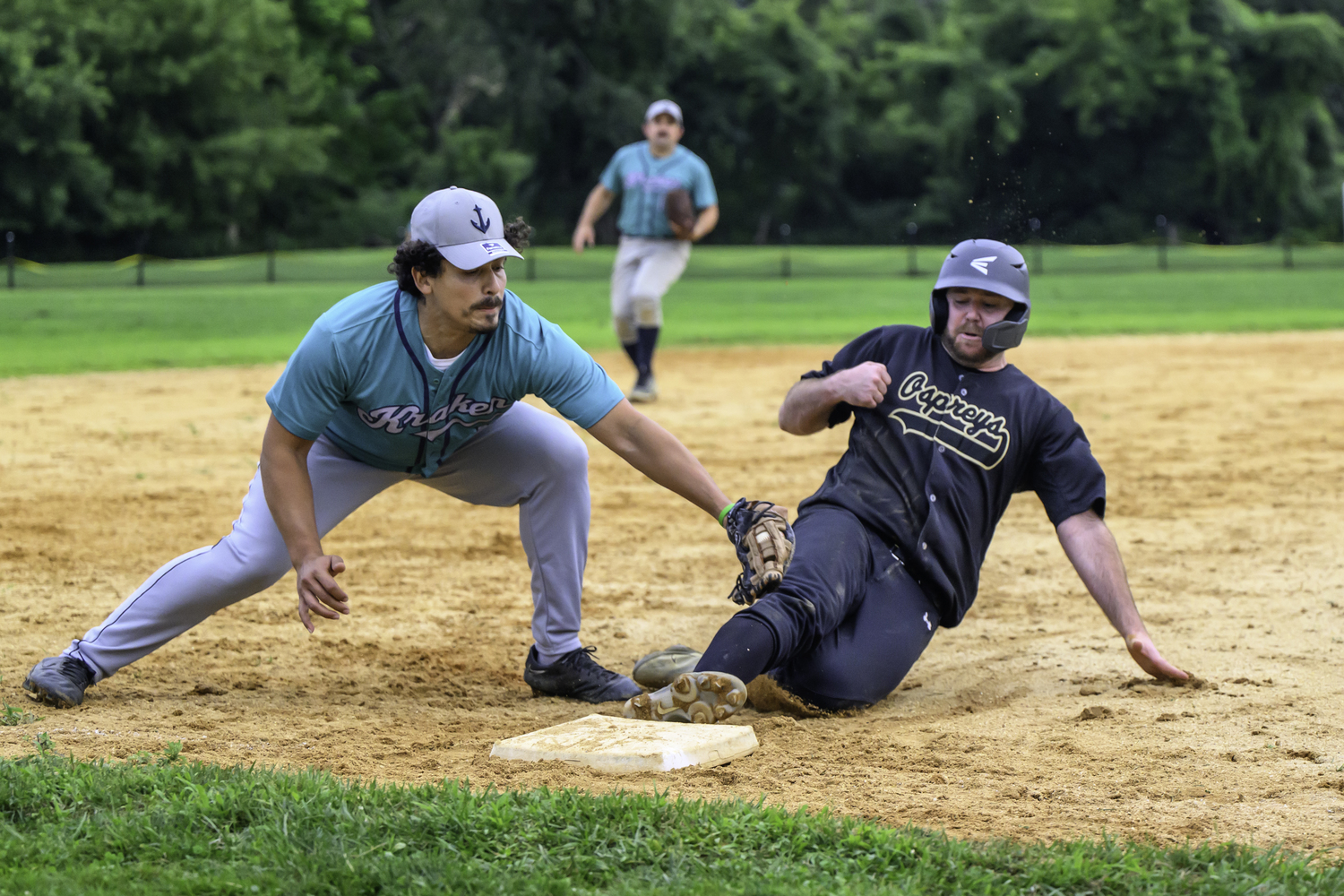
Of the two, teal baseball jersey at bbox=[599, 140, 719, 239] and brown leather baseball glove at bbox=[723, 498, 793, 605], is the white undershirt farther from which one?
teal baseball jersey at bbox=[599, 140, 719, 239]

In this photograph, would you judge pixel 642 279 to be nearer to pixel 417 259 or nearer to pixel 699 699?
pixel 417 259

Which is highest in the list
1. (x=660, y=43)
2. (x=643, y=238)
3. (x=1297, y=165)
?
(x=660, y=43)

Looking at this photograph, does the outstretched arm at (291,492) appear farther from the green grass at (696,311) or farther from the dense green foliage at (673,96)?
the dense green foliage at (673,96)

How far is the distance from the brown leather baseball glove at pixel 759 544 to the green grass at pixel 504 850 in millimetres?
908

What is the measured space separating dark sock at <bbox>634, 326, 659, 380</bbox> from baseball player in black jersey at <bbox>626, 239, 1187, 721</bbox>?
6.44 meters

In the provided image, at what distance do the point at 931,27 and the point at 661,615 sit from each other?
167ft

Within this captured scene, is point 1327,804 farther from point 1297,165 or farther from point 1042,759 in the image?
point 1297,165

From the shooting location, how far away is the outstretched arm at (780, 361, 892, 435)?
4371 mm

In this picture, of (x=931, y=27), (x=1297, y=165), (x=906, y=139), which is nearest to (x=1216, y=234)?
(x=1297, y=165)

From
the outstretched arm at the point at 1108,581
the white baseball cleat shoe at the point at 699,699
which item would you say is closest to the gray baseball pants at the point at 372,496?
the white baseball cleat shoe at the point at 699,699

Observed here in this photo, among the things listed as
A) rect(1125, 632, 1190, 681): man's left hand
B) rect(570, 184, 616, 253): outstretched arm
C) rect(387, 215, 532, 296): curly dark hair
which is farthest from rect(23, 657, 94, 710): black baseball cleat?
rect(570, 184, 616, 253): outstretched arm

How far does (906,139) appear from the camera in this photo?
154 ft

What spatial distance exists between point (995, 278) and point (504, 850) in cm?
239

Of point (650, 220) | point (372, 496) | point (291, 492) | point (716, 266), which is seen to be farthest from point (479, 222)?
point (716, 266)
